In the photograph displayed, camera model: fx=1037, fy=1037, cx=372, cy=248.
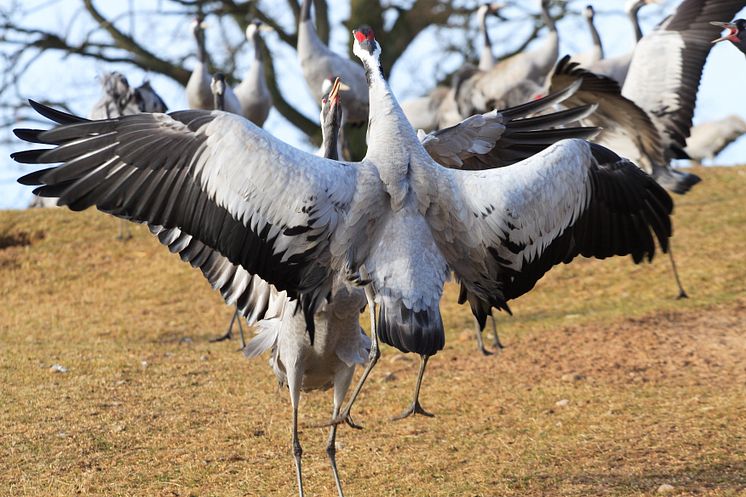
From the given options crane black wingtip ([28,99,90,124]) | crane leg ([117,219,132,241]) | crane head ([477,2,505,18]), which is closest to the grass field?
crane leg ([117,219,132,241])

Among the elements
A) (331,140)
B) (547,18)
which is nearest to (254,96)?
(547,18)

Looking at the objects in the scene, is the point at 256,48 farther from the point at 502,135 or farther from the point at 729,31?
the point at 502,135

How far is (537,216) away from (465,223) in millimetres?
333

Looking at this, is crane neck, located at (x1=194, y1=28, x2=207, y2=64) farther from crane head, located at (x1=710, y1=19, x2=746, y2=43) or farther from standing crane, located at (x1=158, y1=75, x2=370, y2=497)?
standing crane, located at (x1=158, y1=75, x2=370, y2=497)

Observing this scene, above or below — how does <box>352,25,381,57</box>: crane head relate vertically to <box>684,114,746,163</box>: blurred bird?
above

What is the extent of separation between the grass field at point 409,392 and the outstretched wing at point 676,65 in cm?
154

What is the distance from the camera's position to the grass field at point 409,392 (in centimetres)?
531

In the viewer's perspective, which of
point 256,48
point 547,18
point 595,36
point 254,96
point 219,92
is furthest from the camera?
point 547,18

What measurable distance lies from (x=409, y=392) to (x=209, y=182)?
3111mm

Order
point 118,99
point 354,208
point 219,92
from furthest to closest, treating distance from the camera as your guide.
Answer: point 118,99 < point 219,92 < point 354,208

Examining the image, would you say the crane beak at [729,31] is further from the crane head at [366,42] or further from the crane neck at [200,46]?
the crane neck at [200,46]

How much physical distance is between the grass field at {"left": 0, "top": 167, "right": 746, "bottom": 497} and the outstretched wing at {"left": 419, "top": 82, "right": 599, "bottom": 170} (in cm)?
162

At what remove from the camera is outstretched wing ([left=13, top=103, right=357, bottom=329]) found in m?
4.40

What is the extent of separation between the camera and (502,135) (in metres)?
5.67
